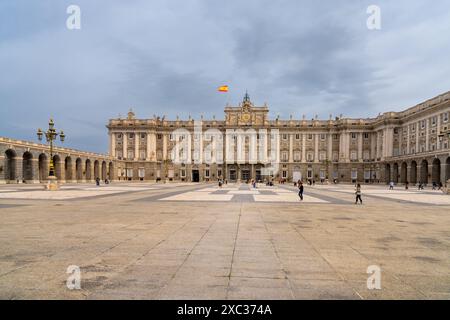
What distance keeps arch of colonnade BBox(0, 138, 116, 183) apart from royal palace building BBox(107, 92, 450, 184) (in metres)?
13.4

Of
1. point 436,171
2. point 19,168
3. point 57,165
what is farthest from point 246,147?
point 19,168

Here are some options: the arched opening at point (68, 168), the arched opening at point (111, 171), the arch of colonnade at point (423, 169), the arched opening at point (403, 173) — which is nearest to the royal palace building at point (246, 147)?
the arched opening at point (111, 171)

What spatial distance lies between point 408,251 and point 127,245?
6.49 m

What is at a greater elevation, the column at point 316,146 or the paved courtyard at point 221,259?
the column at point 316,146

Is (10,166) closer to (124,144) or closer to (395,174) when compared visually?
(124,144)

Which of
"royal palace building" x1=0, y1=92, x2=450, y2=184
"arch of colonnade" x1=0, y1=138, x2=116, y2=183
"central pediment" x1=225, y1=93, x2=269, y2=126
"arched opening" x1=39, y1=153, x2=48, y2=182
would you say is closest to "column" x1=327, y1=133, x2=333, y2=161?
"royal palace building" x1=0, y1=92, x2=450, y2=184

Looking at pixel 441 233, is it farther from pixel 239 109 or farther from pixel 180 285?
pixel 239 109

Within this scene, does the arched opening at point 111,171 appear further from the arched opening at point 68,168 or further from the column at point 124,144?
the arched opening at point 68,168

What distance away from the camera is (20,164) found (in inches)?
1802

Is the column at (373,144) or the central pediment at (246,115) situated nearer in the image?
the column at (373,144)

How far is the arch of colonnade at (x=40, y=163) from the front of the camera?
44438 mm

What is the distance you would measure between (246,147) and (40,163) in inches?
1883

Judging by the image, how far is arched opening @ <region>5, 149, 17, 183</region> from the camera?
44.7m
